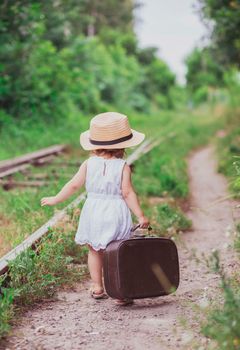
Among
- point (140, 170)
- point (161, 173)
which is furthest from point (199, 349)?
point (140, 170)

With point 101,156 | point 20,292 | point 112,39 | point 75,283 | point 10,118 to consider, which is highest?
point 101,156

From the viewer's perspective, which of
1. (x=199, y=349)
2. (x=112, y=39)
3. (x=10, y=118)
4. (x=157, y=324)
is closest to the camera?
(x=199, y=349)

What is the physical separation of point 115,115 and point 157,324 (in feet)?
5.15

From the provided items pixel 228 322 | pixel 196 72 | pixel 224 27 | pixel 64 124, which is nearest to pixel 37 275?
pixel 228 322

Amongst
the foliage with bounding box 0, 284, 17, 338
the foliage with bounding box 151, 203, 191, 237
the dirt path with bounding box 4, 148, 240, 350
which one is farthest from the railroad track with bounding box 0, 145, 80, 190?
the foliage with bounding box 0, 284, 17, 338

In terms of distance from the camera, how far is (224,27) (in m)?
16.4

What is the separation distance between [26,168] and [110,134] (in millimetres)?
6488

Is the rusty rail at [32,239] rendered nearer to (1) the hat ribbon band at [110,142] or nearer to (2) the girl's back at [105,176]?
(2) the girl's back at [105,176]

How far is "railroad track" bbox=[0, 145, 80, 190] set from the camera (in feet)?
32.5

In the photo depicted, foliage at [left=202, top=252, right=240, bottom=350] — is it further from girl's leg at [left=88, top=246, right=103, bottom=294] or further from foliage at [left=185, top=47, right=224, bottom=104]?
foliage at [left=185, top=47, right=224, bottom=104]

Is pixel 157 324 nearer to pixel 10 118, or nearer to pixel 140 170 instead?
pixel 140 170

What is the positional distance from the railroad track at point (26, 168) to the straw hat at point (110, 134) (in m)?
4.45

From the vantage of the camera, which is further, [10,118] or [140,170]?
[10,118]

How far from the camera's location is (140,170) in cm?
1173
